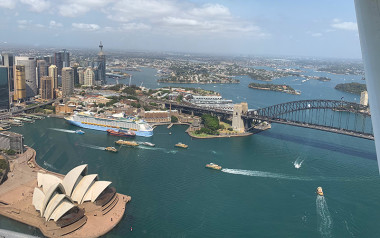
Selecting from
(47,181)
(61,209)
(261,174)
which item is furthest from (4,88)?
(261,174)

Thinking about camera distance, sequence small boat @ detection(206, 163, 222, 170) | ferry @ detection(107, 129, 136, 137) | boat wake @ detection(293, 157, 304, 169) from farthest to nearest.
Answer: ferry @ detection(107, 129, 136, 137) → boat wake @ detection(293, 157, 304, 169) → small boat @ detection(206, 163, 222, 170)

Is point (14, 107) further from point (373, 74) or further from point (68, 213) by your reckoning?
point (373, 74)

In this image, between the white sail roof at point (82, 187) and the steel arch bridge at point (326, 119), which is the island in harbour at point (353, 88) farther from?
the white sail roof at point (82, 187)

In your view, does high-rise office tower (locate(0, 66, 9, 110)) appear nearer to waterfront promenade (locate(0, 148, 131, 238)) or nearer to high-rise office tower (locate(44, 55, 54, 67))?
waterfront promenade (locate(0, 148, 131, 238))

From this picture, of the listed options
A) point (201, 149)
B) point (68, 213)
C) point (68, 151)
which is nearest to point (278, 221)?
point (68, 213)

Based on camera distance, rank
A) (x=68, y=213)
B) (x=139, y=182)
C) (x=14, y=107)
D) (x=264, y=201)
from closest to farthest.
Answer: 1. (x=68, y=213)
2. (x=264, y=201)
3. (x=139, y=182)
4. (x=14, y=107)

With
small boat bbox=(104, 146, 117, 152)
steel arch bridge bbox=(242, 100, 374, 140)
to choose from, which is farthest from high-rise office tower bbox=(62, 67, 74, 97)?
steel arch bridge bbox=(242, 100, 374, 140)

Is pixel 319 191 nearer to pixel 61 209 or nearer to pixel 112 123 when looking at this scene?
pixel 61 209
